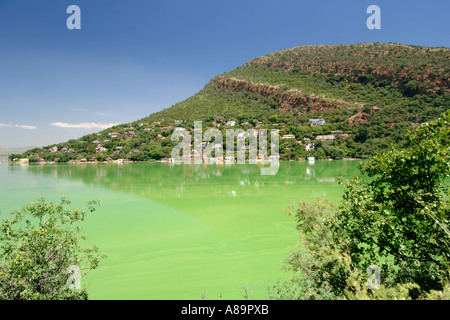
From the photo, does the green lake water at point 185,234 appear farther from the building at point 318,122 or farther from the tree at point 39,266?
the building at point 318,122

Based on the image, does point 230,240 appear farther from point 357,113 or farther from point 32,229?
point 357,113

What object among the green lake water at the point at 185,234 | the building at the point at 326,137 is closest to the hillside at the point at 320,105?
the building at the point at 326,137

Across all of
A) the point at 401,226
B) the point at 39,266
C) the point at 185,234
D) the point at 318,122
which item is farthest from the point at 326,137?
the point at 39,266

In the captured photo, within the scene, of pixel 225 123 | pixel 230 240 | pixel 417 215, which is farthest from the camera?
pixel 225 123

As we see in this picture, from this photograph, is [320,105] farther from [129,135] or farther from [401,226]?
[401,226]

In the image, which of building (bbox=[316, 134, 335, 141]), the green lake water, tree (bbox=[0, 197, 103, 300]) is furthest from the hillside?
tree (bbox=[0, 197, 103, 300])

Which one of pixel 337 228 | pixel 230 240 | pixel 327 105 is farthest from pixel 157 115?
pixel 337 228

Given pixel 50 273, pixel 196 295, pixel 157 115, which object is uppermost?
pixel 157 115
